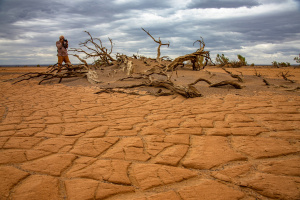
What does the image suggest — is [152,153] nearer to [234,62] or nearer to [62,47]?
[62,47]

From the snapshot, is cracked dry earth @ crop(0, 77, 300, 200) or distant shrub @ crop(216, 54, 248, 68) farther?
distant shrub @ crop(216, 54, 248, 68)

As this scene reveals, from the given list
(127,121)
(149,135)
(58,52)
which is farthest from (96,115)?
(58,52)

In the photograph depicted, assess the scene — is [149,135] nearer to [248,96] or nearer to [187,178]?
[187,178]

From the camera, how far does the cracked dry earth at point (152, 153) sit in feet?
4.65

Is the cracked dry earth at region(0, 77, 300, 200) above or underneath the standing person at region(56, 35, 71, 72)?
underneath

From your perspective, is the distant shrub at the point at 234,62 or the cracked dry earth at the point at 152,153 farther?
the distant shrub at the point at 234,62

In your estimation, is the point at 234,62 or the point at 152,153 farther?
the point at 234,62

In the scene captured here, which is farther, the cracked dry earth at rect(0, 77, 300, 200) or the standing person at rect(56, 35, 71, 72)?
the standing person at rect(56, 35, 71, 72)

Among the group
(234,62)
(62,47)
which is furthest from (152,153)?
(234,62)

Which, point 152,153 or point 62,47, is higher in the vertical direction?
point 62,47

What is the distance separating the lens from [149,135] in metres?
2.36

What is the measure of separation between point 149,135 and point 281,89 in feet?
14.2

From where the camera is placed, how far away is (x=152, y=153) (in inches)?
76.1

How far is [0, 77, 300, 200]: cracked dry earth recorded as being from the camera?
4.65ft
